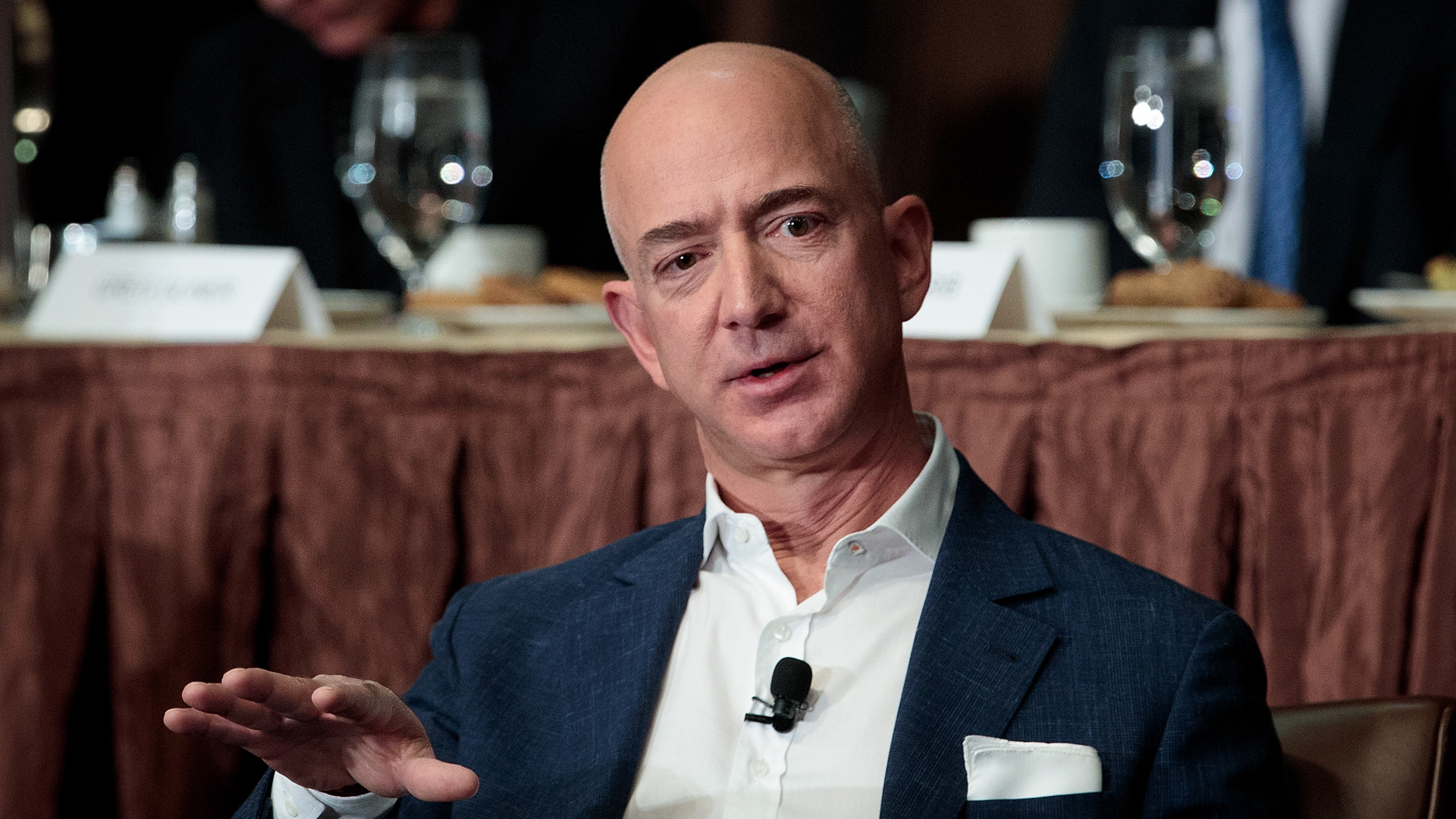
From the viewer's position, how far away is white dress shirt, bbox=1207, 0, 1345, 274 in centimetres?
251

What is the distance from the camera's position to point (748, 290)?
955mm

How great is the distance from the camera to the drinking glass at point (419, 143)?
1.56 metres

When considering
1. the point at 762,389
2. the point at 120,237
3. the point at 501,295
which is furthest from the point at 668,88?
the point at 120,237

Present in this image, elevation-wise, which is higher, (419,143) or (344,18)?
(344,18)

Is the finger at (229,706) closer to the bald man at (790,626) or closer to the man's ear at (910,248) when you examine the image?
the bald man at (790,626)

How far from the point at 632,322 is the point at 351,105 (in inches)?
86.4

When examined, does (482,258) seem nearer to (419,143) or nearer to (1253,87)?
(419,143)

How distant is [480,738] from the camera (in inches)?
41.2

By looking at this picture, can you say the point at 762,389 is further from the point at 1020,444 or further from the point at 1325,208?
the point at 1325,208

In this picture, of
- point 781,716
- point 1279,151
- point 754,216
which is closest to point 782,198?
point 754,216

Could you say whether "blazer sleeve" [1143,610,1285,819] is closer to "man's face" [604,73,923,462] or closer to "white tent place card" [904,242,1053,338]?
"man's face" [604,73,923,462]

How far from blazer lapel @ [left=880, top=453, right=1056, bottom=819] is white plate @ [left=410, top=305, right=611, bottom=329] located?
619mm

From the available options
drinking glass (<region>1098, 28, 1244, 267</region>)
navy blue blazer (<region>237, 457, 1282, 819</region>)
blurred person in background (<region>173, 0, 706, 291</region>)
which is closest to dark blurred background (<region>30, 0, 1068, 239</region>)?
blurred person in background (<region>173, 0, 706, 291</region>)

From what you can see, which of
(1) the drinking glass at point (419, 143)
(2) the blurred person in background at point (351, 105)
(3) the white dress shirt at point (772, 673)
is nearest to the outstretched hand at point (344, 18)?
(2) the blurred person in background at point (351, 105)
